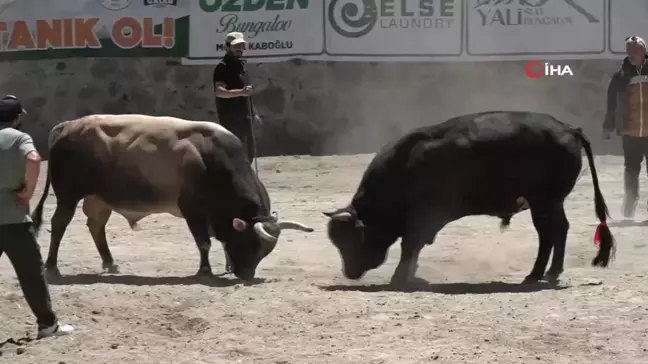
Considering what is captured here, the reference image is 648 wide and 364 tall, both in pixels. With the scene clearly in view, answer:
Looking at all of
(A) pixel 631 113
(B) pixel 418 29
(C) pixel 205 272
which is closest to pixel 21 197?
(C) pixel 205 272

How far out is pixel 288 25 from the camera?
17797mm

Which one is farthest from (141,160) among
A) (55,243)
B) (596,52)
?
(596,52)

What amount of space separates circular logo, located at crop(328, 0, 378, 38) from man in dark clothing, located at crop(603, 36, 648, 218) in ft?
18.9

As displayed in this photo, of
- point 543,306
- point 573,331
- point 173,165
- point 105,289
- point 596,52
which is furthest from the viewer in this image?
point 596,52

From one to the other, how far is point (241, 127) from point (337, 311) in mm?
3982

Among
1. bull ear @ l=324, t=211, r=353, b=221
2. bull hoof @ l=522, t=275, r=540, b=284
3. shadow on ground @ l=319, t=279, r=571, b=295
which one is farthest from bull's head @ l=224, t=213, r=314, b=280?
bull hoof @ l=522, t=275, r=540, b=284

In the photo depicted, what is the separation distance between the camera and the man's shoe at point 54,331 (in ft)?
23.0

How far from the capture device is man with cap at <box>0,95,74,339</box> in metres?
6.88

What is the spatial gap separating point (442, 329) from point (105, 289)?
2.63 metres

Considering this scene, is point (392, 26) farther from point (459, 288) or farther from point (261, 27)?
point (459, 288)

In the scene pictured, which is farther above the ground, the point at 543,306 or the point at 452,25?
the point at 452,25

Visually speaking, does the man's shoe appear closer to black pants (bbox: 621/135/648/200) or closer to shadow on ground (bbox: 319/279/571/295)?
shadow on ground (bbox: 319/279/571/295)

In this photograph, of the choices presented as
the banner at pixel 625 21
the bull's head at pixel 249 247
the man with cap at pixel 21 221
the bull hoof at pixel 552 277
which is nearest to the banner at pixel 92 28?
the banner at pixel 625 21

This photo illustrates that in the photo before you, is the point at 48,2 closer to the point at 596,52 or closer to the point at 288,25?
the point at 288,25
